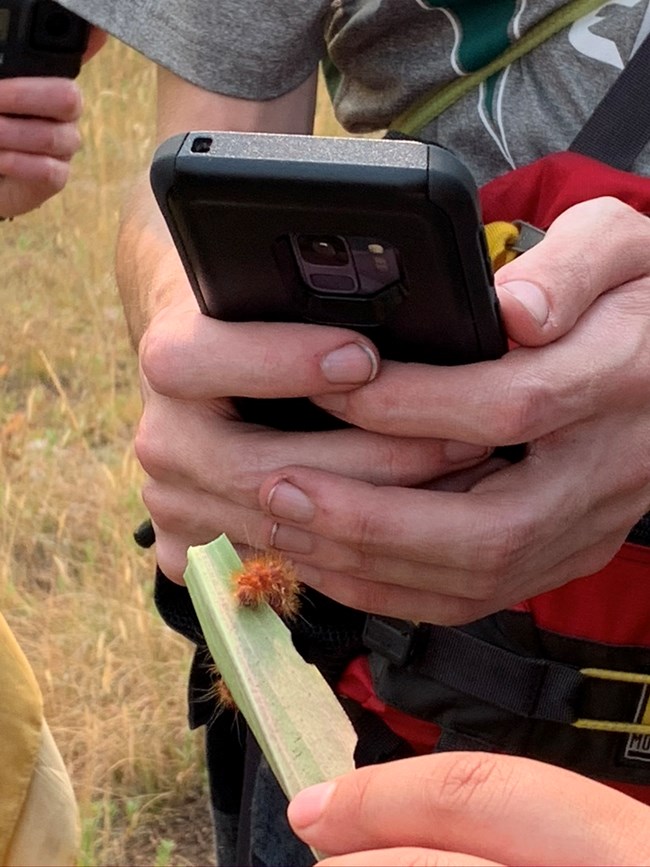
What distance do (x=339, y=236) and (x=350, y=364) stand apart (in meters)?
0.11

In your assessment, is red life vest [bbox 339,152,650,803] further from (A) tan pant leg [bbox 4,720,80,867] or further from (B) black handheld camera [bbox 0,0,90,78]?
(B) black handheld camera [bbox 0,0,90,78]

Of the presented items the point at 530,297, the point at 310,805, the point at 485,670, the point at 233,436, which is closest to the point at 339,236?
the point at 530,297

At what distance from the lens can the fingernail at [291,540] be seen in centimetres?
98

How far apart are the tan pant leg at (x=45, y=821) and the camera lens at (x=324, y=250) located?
0.58 m

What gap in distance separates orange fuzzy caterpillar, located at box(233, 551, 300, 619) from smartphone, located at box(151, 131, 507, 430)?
0.17 m

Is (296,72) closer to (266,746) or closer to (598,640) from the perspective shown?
(598,640)

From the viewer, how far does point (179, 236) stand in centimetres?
84

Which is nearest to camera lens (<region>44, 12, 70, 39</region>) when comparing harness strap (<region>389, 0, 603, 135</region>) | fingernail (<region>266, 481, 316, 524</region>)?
harness strap (<region>389, 0, 603, 135</region>)

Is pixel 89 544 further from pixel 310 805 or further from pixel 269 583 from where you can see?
pixel 310 805

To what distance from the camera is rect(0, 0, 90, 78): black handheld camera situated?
1704 millimetres

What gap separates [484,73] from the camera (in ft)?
3.93

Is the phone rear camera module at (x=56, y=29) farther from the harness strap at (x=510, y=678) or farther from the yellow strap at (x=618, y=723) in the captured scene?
the yellow strap at (x=618, y=723)

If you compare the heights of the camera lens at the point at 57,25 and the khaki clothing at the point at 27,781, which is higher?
the camera lens at the point at 57,25

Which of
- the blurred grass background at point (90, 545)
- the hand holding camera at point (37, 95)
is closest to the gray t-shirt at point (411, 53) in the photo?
the hand holding camera at point (37, 95)
